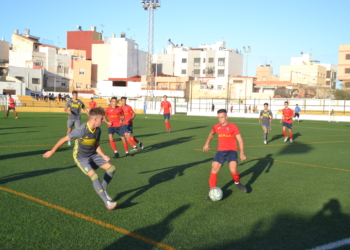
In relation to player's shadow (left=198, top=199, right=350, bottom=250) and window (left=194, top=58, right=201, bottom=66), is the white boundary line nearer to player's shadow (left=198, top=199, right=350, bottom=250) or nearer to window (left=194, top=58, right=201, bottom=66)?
player's shadow (left=198, top=199, right=350, bottom=250)

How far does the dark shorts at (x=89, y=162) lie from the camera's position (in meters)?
6.38

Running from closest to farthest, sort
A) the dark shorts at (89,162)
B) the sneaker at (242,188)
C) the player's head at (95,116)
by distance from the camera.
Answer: the player's head at (95,116) → the dark shorts at (89,162) → the sneaker at (242,188)

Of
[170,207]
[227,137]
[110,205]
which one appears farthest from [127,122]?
[110,205]

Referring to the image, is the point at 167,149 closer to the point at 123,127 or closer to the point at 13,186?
the point at 123,127

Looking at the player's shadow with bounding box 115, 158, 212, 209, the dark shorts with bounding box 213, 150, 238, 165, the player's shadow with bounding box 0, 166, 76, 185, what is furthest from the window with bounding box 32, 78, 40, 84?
the dark shorts with bounding box 213, 150, 238, 165

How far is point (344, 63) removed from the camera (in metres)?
81.8

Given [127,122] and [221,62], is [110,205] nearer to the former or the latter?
[127,122]

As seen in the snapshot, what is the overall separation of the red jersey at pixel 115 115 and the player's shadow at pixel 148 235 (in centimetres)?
732

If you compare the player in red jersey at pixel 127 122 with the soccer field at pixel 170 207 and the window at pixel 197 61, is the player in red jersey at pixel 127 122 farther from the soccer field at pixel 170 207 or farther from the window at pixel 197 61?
the window at pixel 197 61

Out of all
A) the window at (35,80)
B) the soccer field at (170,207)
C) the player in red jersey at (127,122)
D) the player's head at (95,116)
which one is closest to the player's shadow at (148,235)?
the soccer field at (170,207)

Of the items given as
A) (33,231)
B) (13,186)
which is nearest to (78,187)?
(13,186)

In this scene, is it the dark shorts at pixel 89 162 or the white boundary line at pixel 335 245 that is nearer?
the white boundary line at pixel 335 245

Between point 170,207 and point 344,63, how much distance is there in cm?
8479

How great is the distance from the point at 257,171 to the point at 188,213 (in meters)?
4.76
